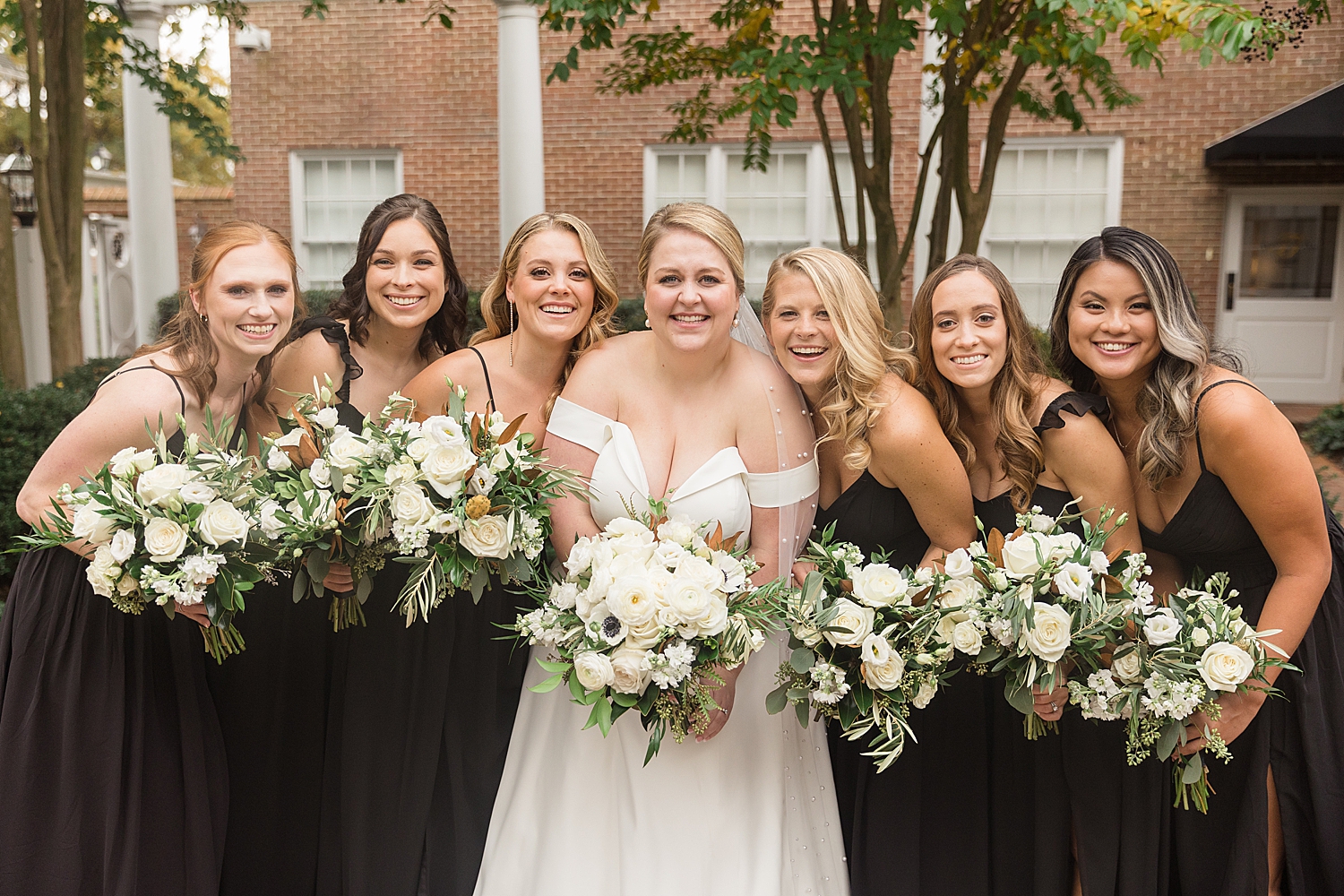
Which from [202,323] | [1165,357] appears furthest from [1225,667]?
[202,323]

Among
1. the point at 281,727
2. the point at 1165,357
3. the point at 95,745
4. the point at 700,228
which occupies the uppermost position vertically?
the point at 700,228

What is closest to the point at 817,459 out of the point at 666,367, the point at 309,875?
the point at 666,367

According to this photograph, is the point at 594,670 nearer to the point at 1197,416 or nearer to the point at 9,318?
the point at 1197,416

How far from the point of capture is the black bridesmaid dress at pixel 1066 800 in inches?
115

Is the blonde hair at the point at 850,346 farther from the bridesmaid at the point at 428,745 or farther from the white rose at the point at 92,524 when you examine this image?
the white rose at the point at 92,524

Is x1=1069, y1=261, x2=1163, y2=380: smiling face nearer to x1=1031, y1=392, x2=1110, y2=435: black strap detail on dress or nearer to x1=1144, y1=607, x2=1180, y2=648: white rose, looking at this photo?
x1=1031, y1=392, x2=1110, y2=435: black strap detail on dress

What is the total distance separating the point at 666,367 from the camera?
3.34m

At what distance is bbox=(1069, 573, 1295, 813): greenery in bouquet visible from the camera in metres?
2.54

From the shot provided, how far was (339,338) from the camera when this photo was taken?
3.78 meters

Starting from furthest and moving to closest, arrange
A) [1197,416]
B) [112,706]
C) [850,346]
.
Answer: [850,346]
[112,706]
[1197,416]

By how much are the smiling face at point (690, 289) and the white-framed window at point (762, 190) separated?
10184mm

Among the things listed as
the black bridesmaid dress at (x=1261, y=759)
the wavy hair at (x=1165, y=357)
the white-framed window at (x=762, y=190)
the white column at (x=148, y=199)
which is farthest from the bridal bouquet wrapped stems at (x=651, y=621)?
the white column at (x=148, y=199)

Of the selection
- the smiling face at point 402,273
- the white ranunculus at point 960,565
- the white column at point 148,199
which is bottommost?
the white ranunculus at point 960,565

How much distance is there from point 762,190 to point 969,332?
10.9 m
